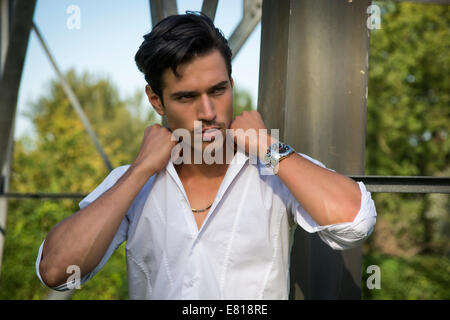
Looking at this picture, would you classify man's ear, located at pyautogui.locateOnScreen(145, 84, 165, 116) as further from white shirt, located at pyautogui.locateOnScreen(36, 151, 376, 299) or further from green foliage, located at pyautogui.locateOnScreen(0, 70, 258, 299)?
green foliage, located at pyautogui.locateOnScreen(0, 70, 258, 299)

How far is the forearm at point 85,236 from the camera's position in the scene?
1706 mm

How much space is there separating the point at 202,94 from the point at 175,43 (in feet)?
0.84

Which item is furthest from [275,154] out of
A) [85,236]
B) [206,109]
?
[85,236]

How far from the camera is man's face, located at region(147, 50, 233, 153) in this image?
1.94 metres

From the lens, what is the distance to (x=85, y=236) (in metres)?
1.71

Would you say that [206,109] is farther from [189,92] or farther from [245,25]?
[245,25]

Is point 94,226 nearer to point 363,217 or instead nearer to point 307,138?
point 363,217

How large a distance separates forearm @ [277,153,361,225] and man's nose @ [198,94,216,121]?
384mm

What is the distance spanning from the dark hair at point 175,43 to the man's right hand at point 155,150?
22 centimetres

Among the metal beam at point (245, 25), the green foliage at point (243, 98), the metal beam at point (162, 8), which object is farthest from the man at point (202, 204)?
the green foliage at point (243, 98)

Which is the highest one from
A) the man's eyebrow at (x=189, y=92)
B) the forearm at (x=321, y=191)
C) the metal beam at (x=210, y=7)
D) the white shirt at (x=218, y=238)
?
the metal beam at (x=210, y=7)

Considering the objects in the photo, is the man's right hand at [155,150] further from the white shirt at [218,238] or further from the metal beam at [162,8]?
the metal beam at [162,8]

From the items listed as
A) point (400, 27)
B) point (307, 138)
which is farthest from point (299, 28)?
point (400, 27)
